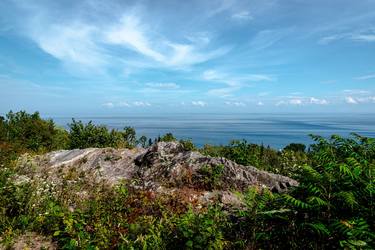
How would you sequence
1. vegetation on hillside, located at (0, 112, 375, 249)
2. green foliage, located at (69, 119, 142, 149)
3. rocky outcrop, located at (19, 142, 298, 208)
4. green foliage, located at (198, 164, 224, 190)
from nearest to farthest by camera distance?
1. vegetation on hillside, located at (0, 112, 375, 249)
2. rocky outcrop, located at (19, 142, 298, 208)
3. green foliage, located at (198, 164, 224, 190)
4. green foliage, located at (69, 119, 142, 149)

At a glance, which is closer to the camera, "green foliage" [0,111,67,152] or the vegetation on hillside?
the vegetation on hillside

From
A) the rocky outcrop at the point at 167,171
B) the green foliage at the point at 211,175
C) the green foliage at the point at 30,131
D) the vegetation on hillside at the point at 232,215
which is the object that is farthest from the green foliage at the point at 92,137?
the vegetation on hillside at the point at 232,215

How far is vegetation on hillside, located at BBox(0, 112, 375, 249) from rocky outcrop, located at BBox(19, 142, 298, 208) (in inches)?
58.8

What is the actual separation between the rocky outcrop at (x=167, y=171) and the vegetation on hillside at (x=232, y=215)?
1.49 metres

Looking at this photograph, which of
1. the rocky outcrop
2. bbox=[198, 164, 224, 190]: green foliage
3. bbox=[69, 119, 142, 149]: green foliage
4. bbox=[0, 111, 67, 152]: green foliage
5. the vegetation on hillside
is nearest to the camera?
the vegetation on hillside

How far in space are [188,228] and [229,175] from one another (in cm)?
556

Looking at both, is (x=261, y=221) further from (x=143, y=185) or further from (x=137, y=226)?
(x=143, y=185)

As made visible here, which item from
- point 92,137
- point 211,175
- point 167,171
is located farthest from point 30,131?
point 211,175

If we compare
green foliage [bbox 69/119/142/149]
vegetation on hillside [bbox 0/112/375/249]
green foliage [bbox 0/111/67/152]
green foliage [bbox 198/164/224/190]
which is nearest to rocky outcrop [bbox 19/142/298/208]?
green foliage [bbox 198/164/224/190]

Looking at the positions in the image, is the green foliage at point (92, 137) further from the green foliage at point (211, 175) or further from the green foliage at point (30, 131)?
the green foliage at point (211, 175)

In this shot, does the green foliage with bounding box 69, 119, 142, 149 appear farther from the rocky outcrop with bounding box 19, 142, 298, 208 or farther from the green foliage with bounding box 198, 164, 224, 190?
the green foliage with bounding box 198, 164, 224, 190

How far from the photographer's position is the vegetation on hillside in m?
5.66

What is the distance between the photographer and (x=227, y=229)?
6887 millimetres

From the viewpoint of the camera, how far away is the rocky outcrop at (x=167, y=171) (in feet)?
36.5
